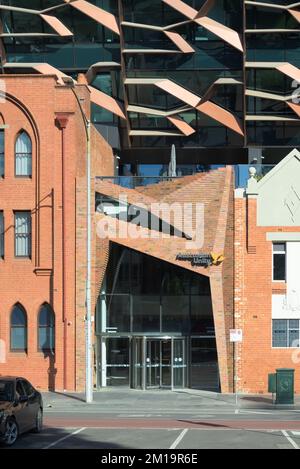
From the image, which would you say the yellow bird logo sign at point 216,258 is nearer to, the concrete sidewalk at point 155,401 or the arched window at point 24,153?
the concrete sidewalk at point 155,401

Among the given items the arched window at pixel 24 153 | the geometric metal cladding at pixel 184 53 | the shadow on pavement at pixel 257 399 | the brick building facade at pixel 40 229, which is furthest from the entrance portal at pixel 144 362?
the geometric metal cladding at pixel 184 53

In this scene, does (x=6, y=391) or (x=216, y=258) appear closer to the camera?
(x=6, y=391)

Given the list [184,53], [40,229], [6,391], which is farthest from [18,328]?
[184,53]

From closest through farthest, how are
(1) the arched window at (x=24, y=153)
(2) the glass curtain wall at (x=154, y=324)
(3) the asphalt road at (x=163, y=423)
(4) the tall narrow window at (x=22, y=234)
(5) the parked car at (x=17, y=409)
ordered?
(5) the parked car at (x=17, y=409) < (3) the asphalt road at (x=163, y=423) < (4) the tall narrow window at (x=22, y=234) < (1) the arched window at (x=24, y=153) < (2) the glass curtain wall at (x=154, y=324)

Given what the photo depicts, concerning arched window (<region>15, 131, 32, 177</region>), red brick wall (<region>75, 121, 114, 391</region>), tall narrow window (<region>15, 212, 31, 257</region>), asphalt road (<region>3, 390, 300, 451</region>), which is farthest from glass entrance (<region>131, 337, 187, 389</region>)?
arched window (<region>15, 131, 32, 177</region>)

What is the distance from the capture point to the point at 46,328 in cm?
3544

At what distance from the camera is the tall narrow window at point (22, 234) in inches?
1407

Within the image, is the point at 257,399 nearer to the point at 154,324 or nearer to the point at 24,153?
the point at 154,324

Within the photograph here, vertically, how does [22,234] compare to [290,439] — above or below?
above

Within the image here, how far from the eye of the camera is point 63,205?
3538 centimetres

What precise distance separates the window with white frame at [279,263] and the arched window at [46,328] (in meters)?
8.94

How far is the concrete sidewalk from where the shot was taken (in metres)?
30.8

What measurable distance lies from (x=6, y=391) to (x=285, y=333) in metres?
17.3

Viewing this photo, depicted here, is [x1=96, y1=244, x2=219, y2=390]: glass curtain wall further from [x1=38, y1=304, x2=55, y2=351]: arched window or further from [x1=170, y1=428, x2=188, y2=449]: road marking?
[x1=170, y1=428, x2=188, y2=449]: road marking
